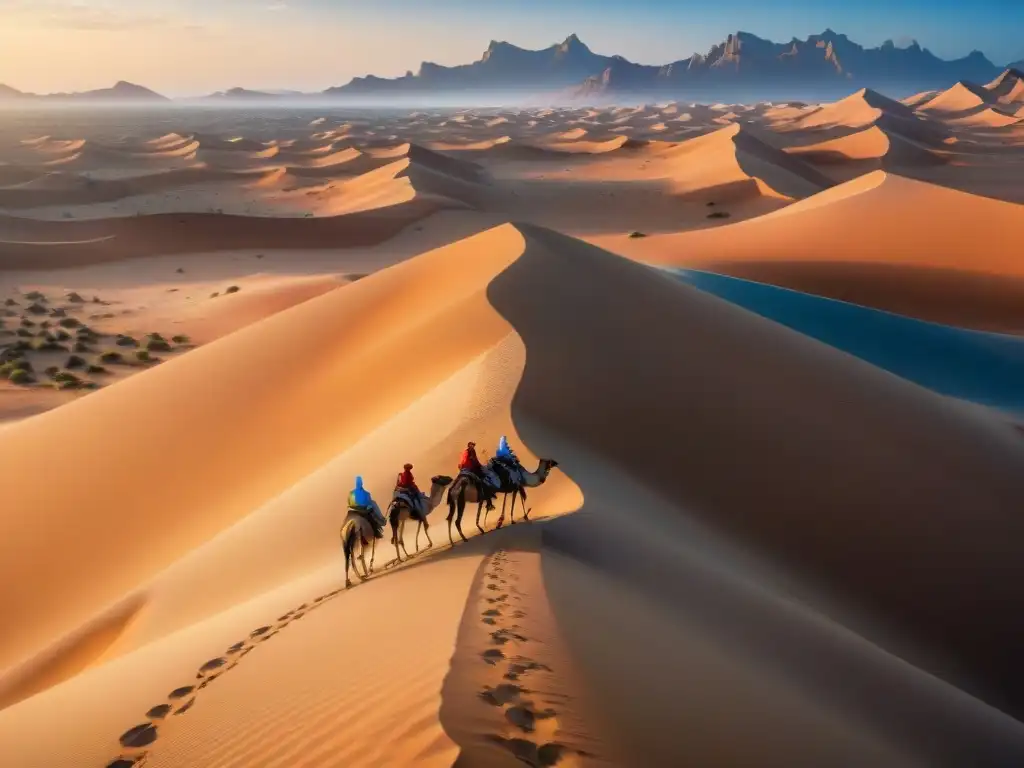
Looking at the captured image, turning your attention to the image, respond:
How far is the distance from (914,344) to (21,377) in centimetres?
2124

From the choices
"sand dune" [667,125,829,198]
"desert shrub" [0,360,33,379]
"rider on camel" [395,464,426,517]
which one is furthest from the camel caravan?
"sand dune" [667,125,829,198]

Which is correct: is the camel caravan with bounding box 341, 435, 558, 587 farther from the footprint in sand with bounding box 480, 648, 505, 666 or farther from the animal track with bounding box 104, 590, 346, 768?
the footprint in sand with bounding box 480, 648, 505, 666

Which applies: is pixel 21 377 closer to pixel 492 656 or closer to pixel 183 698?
pixel 183 698

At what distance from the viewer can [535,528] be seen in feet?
21.2

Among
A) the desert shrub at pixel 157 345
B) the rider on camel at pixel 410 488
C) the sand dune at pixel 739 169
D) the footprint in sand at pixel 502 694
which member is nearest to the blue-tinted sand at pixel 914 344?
the desert shrub at pixel 157 345

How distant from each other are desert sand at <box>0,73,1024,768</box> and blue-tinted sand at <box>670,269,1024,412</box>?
90 millimetres

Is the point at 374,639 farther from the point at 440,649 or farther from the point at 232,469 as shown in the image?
the point at 232,469

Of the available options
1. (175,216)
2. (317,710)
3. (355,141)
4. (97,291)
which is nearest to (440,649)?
(317,710)

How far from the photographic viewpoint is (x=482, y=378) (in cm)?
1041

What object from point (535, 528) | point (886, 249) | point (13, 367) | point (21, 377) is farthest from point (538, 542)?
point (886, 249)

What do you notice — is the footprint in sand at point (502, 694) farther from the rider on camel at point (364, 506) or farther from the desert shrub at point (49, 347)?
the desert shrub at point (49, 347)

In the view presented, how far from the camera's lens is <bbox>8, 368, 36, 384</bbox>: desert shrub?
1928 cm

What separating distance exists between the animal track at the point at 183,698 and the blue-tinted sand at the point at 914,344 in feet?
54.9

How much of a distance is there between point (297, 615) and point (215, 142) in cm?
9702
